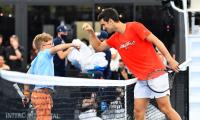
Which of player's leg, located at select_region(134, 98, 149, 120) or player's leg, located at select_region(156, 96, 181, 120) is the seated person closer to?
player's leg, located at select_region(134, 98, 149, 120)

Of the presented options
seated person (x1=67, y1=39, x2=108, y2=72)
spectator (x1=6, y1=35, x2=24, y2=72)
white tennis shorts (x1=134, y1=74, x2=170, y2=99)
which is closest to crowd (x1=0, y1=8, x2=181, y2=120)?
white tennis shorts (x1=134, y1=74, x2=170, y2=99)

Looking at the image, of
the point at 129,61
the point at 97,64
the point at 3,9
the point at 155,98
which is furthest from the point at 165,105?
the point at 3,9

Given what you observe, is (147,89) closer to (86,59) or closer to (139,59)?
(139,59)

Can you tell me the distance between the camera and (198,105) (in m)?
6.81

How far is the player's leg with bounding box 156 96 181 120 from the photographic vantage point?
678 cm

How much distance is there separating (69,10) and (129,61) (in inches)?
363

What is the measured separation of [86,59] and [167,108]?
2.58m

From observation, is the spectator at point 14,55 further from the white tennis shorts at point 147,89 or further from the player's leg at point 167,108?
the player's leg at point 167,108

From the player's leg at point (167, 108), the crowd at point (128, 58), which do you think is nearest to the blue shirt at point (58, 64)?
the crowd at point (128, 58)

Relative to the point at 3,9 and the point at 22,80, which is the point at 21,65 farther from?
the point at 22,80

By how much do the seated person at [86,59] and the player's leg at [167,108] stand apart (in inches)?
83.6

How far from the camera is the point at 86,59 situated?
9148 millimetres

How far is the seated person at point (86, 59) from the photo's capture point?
29.2 feet

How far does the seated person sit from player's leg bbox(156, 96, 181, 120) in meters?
2.12
